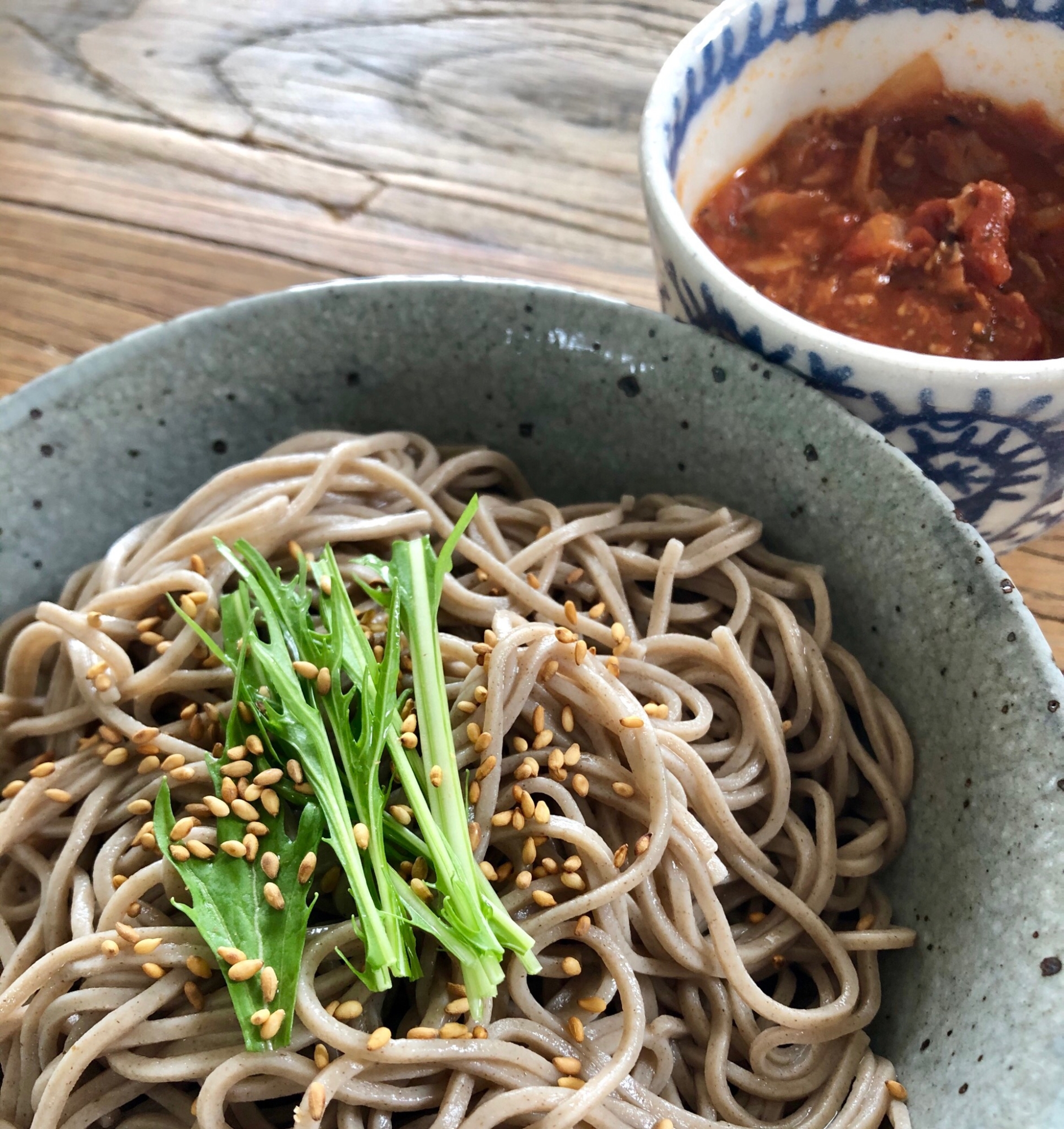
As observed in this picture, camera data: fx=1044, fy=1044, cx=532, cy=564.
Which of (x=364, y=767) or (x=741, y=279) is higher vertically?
(x=741, y=279)

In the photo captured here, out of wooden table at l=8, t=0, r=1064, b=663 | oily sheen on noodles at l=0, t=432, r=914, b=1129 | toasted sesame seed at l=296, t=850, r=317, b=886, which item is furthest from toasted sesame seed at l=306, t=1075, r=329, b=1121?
wooden table at l=8, t=0, r=1064, b=663

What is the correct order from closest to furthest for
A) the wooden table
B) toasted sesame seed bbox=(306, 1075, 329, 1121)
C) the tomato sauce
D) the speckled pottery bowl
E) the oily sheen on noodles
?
toasted sesame seed bbox=(306, 1075, 329, 1121)
the oily sheen on noodles
the speckled pottery bowl
the tomato sauce
the wooden table

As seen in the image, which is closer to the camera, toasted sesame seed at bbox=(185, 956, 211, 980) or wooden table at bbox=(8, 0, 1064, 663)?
toasted sesame seed at bbox=(185, 956, 211, 980)

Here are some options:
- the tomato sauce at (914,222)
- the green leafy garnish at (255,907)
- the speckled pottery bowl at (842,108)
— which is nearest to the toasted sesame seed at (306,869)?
the green leafy garnish at (255,907)

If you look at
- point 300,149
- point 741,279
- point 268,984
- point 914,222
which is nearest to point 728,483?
point 741,279

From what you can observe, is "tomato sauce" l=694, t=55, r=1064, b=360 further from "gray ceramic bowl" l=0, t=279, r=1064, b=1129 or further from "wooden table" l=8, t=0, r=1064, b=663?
"wooden table" l=8, t=0, r=1064, b=663

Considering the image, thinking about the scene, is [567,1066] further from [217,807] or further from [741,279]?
[741,279]

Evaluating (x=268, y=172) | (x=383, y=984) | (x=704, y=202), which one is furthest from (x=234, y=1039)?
(x=268, y=172)
